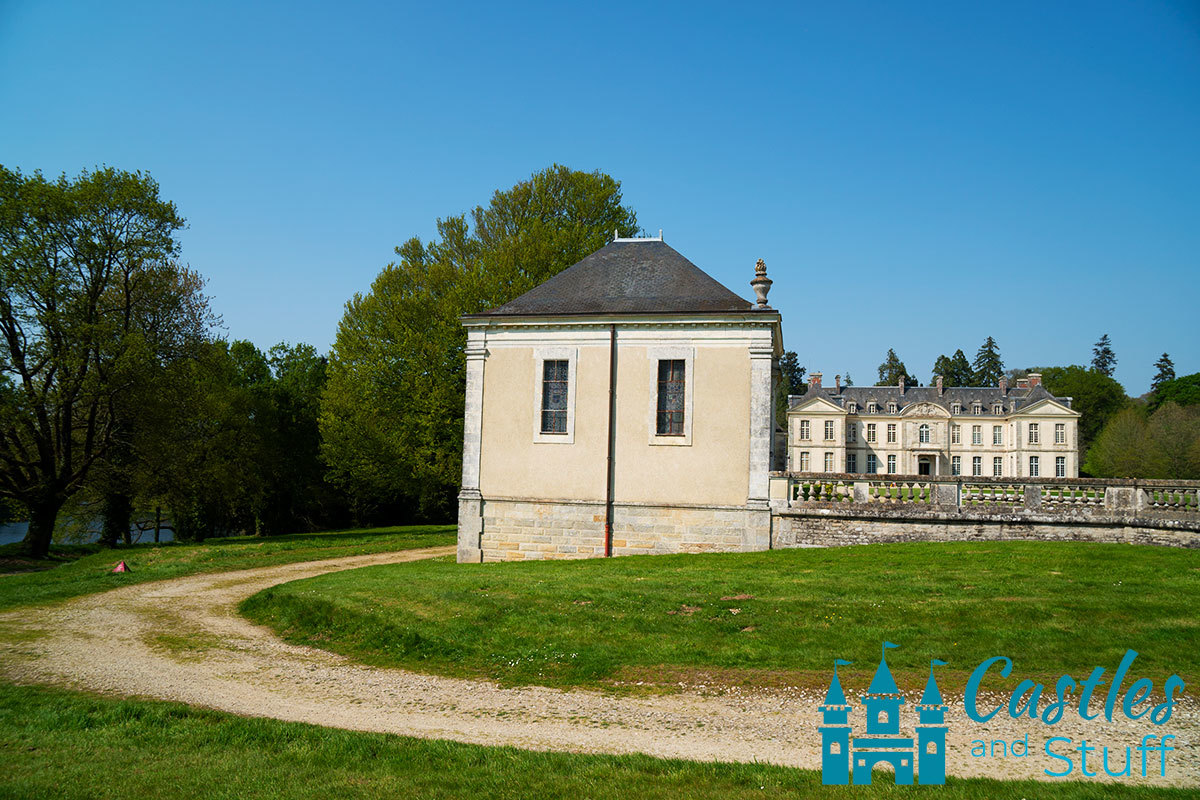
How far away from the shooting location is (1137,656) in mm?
8336

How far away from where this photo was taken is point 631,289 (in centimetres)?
1986

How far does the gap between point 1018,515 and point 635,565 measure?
8.33 meters

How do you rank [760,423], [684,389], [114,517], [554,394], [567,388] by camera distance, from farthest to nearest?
[114,517], [554,394], [567,388], [684,389], [760,423]

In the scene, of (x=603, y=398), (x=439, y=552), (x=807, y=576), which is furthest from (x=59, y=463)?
(x=807, y=576)

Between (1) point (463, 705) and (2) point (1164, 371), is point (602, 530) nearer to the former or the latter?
(1) point (463, 705)

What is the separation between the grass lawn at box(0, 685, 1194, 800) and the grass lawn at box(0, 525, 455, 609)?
10439mm

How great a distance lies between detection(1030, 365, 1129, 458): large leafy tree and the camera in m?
79.4

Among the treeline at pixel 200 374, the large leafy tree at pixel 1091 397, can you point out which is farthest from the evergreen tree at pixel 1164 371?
the treeline at pixel 200 374

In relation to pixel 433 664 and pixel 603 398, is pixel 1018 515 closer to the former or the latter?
pixel 603 398

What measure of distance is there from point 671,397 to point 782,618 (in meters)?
9.00

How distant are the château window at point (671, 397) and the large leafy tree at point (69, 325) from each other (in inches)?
666

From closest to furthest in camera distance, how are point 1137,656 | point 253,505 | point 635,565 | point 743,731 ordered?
point 743,731 < point 1137,656 < point 635,565 < point 253,505

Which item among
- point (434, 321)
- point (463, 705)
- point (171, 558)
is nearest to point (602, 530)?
point (463, 705)

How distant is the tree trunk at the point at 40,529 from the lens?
2291cm
